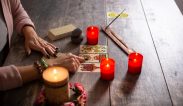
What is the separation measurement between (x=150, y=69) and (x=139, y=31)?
363 millimetres

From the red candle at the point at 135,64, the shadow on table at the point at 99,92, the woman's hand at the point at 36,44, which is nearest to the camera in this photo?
the shadow on table at the point at 99,92

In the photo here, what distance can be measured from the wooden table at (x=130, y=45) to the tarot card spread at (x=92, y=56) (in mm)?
32

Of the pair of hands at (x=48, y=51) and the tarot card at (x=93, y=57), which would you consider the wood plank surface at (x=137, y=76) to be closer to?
the tarot card at (x=93, y=57)

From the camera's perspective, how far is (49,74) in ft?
3.28

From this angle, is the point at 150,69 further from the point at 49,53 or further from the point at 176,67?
the point at 49,53

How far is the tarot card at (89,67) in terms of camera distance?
122cm

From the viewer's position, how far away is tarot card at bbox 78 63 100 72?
1225mm

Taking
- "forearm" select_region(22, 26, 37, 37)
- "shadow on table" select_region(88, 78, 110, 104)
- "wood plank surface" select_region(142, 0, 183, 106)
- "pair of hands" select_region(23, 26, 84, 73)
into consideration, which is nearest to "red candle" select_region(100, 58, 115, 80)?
"shadow on table" select_region(88, 78, 110, 104)

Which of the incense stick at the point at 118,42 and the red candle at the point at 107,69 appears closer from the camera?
the red candle at the point at 107,69

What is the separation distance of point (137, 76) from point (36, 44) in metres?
0.52

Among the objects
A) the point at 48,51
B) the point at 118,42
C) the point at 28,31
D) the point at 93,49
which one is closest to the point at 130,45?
the point at 118,42

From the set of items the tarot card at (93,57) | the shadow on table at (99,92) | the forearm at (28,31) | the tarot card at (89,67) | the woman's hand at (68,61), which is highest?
the forearm at (28,31)

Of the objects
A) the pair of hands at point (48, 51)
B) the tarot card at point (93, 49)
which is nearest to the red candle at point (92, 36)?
the tarot card at point (93, 49)

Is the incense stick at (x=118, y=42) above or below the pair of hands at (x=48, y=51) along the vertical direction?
below
